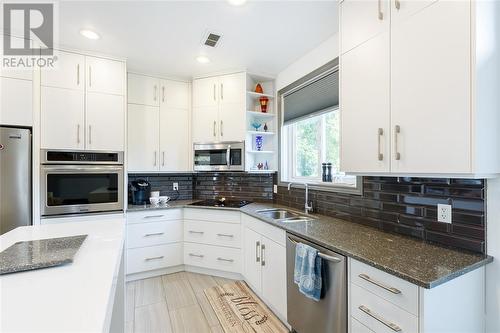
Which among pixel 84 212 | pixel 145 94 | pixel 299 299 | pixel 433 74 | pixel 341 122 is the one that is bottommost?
pixel 299 299

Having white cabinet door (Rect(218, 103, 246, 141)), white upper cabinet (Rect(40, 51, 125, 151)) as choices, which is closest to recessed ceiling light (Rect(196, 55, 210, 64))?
white cabinet door (Rect(218, 103, 246, 141))

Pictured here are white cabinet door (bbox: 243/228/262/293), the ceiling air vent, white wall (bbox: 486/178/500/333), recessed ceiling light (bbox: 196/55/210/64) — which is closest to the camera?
white wall (bbox: 486/178/500/333)

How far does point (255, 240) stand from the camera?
2.45 meters

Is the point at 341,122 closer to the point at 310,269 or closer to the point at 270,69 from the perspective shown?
the point at 310,269

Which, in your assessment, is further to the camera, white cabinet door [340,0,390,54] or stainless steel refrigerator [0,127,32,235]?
stainless steel refrigerator [0,127,32,235]

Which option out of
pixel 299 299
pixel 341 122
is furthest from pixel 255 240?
pixel 341 122

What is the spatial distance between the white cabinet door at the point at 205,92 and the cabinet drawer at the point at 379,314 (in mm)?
2609

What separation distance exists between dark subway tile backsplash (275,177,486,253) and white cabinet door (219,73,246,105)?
5.51 feet

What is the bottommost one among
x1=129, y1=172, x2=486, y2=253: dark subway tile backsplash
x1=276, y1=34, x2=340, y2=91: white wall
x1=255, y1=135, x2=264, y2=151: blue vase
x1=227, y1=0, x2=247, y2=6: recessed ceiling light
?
x1=129, y1=172, x2=486, y2=253: dark subway tile backsplash

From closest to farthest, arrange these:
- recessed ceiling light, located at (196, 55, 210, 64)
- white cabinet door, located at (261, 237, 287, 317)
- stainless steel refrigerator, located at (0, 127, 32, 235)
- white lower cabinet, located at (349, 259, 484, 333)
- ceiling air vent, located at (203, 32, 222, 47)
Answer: white lower cabinet, located at (349, 259, 484, 333) < white cabinet door, located at (261, 237, 287, 317) < stainless steel refrigerator, located at (0, 127, 32, 235) < ceiling air vent, located at (203, 32, 222, 47) < recessed ceiling light, located at (196, 55, 210, 64)

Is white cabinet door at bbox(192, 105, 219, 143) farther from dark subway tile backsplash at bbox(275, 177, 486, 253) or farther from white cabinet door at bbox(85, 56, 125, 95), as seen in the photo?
dark subway tile backsplash at bbox(275, 177, 486, 253)

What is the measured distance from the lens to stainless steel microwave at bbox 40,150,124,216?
2389mm

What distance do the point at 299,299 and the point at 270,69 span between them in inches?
101

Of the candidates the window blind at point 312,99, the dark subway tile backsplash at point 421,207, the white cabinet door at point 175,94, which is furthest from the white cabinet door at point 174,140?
the dark subway tile backsplash at point 421,207
